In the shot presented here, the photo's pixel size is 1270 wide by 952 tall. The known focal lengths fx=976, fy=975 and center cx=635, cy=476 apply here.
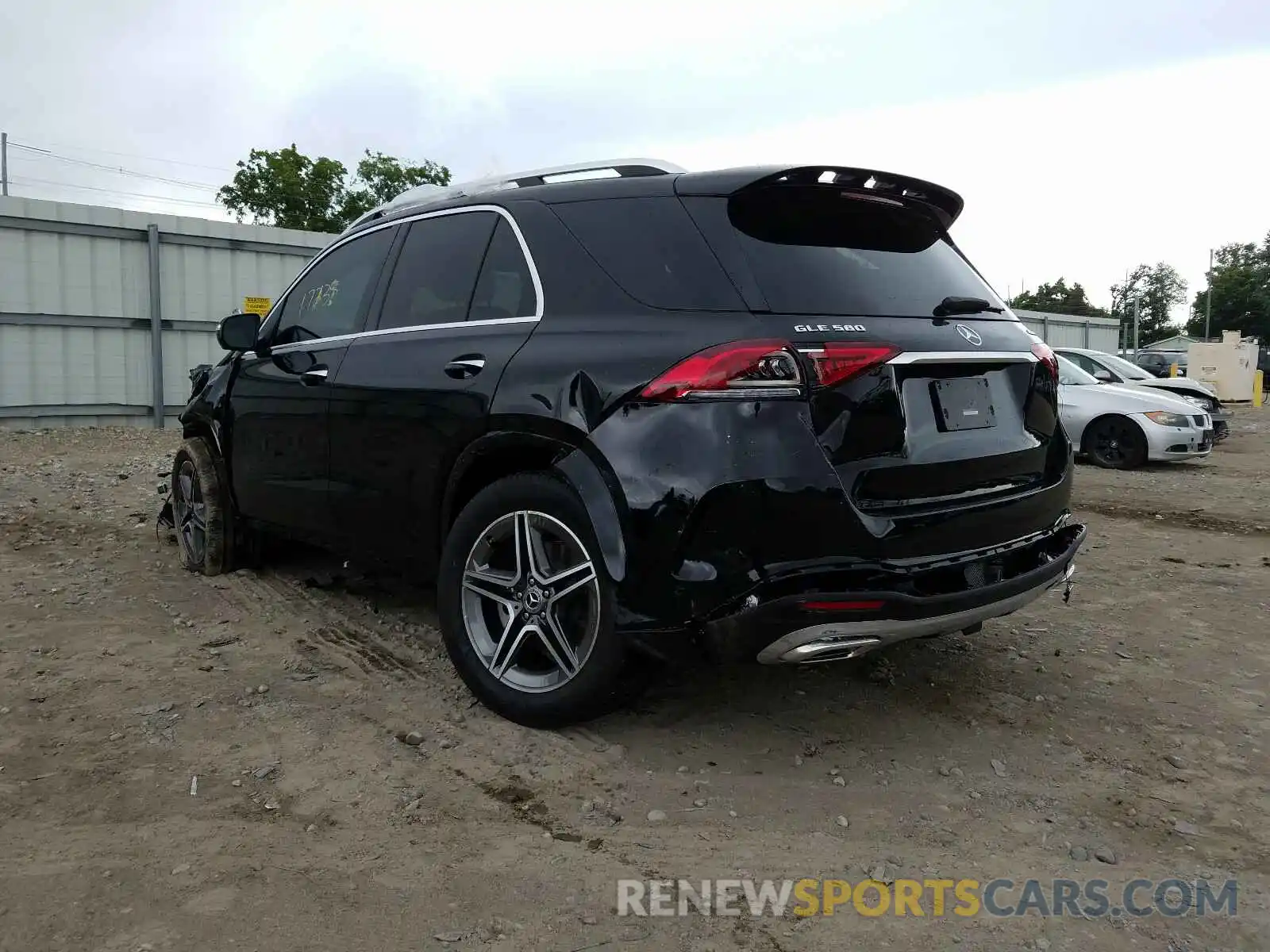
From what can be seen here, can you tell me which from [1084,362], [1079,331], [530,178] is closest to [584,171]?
[530,178]

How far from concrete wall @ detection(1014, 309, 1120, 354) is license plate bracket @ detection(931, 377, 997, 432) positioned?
88.4 feet

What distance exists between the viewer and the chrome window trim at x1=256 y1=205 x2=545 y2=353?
10.7 ft

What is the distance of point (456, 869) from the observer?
7.98 ft

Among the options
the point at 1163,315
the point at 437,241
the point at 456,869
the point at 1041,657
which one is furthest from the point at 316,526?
the point at 1163,315

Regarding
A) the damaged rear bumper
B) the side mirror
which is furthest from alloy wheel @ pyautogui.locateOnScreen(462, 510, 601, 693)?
the side mirror

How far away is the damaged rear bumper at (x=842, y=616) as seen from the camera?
8.46 feet

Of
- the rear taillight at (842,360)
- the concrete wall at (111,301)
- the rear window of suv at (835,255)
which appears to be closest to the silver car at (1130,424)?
the rear window of suv at (835,255)

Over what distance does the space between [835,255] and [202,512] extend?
12.4ft

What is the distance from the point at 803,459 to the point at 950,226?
4.71ft

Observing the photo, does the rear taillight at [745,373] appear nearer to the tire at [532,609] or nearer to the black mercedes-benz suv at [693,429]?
the black mercedes-benz suv at [693,429]

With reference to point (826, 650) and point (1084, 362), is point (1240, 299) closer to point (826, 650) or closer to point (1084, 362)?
point (1084, 362)

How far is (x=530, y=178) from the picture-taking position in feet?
12.1

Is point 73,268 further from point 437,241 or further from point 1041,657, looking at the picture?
point 1041,657

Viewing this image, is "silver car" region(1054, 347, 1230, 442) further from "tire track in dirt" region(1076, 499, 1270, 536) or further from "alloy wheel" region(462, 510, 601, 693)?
"alloy wheel" region(462, 510, 601, 693)
